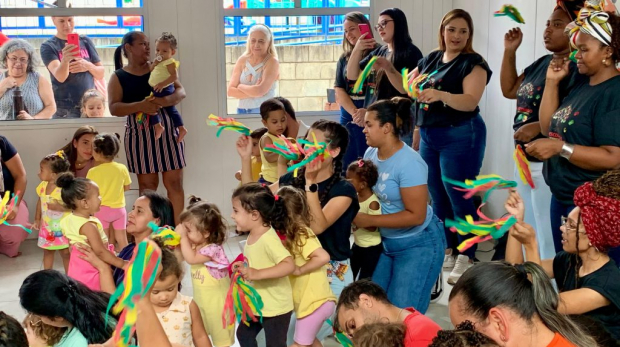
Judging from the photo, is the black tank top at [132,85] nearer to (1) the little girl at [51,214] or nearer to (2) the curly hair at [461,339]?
(1) the little girl at [51,214]

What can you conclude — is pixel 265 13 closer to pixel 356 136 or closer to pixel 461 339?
pixel 356 136

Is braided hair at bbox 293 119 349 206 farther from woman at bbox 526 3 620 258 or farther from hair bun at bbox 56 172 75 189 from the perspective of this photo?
hair bun at bbox 56 172 75 189

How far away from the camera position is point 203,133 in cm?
582

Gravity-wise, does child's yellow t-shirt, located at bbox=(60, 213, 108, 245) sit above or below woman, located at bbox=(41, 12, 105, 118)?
below

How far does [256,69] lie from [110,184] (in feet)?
5.81

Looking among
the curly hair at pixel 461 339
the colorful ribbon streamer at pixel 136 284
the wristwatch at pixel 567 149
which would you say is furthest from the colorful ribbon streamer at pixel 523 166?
the colorful ribbon streamer at pixel 136 284

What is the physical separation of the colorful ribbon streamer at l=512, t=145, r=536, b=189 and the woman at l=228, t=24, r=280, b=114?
2.79 meters

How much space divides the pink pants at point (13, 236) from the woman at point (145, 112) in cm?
87

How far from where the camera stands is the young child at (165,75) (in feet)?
16.7

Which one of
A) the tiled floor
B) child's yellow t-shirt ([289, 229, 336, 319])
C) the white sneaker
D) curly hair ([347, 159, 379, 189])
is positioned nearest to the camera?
child's yellow t-shirt ([289, 229, 336, 319])

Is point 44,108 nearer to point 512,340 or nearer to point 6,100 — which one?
point 6,100

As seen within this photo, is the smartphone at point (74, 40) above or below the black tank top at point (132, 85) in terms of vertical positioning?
above

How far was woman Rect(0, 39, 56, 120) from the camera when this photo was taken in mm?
5457

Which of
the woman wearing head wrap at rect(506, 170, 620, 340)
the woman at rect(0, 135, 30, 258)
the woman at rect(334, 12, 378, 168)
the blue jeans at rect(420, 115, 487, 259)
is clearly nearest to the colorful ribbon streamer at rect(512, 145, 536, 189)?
the blue jeans at rect(420, 115, 487, 259)
